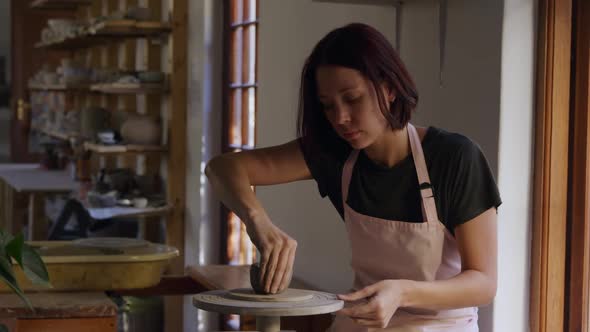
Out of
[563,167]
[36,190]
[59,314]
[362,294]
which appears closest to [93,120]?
[36,190]

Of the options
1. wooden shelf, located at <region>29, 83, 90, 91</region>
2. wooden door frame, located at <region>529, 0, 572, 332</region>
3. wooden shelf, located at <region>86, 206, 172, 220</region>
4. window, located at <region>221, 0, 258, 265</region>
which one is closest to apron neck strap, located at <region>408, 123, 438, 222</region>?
wooden door frame, located at <region>529, 0, 572, 332</region>

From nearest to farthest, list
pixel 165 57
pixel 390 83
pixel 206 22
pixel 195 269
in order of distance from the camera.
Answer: pixel 390 83
pixel 195 269
pixel 206 22
pixel 165 57

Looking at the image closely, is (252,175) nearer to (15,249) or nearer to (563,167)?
(563,167)

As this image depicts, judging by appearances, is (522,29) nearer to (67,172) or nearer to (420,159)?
(420,159)

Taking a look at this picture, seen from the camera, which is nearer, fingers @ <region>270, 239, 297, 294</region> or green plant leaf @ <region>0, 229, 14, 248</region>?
green plant leaf @ <region>0, 229, 14, 248</region>

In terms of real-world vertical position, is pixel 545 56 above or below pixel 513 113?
above

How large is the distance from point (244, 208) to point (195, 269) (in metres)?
1.50

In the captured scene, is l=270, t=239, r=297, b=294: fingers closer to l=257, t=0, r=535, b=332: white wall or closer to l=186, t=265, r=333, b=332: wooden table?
l=257, t=0, r=535, b=332: white wall

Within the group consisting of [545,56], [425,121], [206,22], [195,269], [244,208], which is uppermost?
[206,22]

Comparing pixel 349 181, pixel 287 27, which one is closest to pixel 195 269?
pixel 287 27

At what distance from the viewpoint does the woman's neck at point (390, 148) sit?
1997mm

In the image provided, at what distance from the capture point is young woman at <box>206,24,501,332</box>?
1.85 meters

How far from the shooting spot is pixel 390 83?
1920 millimetres

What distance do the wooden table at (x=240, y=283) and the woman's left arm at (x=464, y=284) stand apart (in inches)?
42.6
